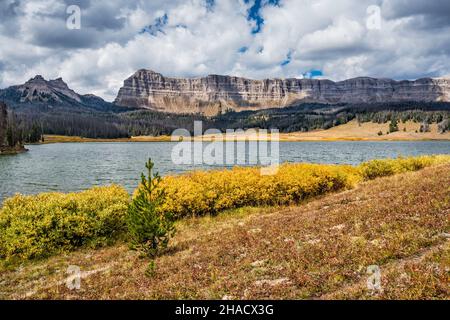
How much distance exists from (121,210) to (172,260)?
7893 mm

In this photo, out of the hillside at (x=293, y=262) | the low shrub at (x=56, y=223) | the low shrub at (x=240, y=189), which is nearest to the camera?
the hillside at (x=293, y=262)

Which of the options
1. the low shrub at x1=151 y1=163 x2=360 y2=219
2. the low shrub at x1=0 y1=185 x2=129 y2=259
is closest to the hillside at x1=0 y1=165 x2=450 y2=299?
the low shrub at x1=0 y1=185 x2=129 y2=259

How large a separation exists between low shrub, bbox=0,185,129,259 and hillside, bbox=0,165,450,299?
3.24ft

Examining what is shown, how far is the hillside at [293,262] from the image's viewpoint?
851cm

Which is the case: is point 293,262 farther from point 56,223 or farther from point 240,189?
point 240,189

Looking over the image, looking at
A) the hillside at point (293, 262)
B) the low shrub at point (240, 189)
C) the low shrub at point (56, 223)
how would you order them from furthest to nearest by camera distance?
the low shrub at point (240, 189), the low shrub at point (56, 223), the hillside at point (293, 262)

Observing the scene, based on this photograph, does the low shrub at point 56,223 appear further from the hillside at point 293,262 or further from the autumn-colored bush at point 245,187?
the autumn-colored bush at point 245,187

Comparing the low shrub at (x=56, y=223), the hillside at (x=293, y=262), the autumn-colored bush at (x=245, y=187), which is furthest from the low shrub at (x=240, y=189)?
the hillside at (x=293, y=262)

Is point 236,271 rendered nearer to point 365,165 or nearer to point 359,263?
point 359,263

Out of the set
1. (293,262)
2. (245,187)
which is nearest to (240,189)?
(245,187)

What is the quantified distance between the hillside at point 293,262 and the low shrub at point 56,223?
99 centimetres

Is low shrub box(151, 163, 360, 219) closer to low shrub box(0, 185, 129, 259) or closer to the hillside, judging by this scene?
A: low shrub box(0, 185, 129, 259)

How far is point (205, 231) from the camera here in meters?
→ 19.5
